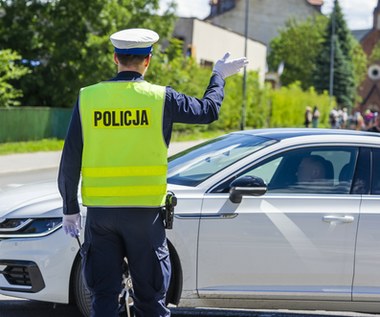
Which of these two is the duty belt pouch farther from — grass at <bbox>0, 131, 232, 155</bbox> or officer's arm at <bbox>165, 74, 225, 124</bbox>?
grass at <bbox>0, 131, 232, 155</bbox>

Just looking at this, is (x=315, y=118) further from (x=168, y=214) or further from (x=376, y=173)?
(x=168, y=214)

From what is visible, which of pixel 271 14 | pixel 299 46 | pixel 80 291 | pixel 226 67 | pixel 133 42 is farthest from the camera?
pixel 271 14

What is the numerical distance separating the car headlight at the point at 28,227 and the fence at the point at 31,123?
A: 21.1m

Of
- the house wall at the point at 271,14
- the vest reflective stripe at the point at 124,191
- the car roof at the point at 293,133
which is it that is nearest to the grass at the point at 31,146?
the car roof at the point at 293,133

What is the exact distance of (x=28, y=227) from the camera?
557 cm

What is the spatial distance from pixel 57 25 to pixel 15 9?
232 centimetres

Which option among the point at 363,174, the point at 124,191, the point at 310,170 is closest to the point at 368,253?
the point at 363,174

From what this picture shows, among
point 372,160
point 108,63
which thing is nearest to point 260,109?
point 108,63

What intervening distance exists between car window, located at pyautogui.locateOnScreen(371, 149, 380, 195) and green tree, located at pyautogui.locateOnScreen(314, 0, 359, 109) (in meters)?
69.8

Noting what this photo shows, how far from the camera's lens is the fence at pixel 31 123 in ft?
87.4

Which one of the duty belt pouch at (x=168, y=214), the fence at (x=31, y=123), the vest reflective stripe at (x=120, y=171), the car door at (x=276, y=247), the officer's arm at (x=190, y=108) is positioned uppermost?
the officer's arm at (x=190, y=108)

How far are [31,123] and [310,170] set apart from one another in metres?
23.1

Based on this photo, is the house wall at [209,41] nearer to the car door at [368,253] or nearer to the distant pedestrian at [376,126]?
the distant pedestrian at [376,126]

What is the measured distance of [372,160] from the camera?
236 inches
